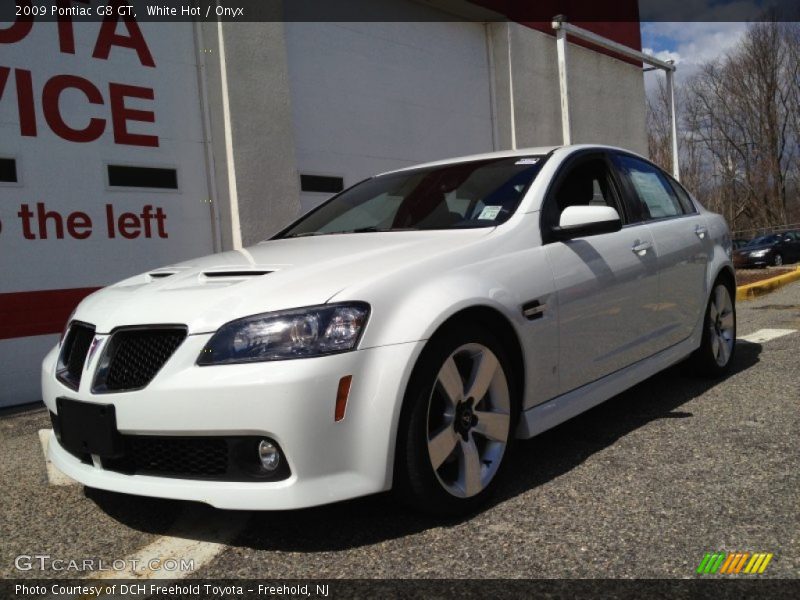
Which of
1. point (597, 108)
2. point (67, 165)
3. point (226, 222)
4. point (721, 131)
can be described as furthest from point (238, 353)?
point (721, 131)

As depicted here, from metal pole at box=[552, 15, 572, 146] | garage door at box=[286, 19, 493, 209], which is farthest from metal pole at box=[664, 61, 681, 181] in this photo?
garage door at box=[286, 19, 493, 209]

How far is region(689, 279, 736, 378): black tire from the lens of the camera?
A: 14.6ft

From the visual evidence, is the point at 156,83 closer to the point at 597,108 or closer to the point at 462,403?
the point at 462,403

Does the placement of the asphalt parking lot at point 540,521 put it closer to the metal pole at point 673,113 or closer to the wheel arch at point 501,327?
the wheel arch at point 501,327

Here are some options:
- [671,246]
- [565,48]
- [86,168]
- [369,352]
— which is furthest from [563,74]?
[369,352]

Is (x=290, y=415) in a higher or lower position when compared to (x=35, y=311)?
lower

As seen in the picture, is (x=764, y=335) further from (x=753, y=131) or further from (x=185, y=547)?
(x=753, y=131)

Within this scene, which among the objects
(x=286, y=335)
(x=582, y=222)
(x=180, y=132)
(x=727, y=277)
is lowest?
(x=727, y=277)

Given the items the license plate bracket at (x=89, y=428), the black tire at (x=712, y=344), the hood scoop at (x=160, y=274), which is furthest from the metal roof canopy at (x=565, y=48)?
the license plate bracket at (x=89, y=428)

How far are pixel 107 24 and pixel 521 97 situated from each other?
6828 mm

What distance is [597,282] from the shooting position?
3260mm

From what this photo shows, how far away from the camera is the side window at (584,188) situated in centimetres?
337

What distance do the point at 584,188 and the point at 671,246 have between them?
68 centimetres

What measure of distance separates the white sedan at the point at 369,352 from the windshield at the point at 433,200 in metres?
0.02
